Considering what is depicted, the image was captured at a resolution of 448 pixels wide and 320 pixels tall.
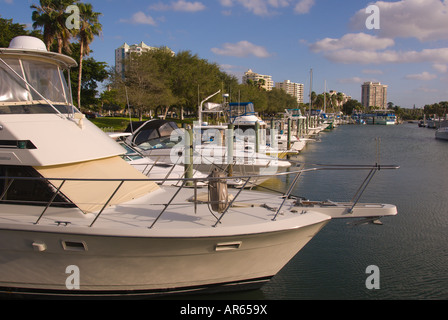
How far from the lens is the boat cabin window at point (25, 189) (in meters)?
5.25

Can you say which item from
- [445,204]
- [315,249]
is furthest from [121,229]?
[445,204]

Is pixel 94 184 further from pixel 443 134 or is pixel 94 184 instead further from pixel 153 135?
pixel 443 134

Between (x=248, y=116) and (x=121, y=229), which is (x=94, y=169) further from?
(x=248, y=116)

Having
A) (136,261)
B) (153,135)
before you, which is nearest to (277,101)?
(153,135)

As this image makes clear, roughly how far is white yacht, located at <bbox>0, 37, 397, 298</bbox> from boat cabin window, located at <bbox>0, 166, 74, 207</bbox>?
15 millimetres

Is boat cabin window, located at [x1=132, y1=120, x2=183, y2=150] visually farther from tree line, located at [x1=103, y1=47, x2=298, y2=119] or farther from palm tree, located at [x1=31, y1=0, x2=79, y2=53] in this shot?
palm tree, located at [x1=31, y1=0, x2=79, y2=53]

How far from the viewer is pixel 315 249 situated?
27.0 ft

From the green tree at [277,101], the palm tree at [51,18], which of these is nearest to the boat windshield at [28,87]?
the palm tree at [51,18]

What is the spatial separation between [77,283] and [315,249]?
5.19m

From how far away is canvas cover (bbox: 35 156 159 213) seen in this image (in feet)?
17.5

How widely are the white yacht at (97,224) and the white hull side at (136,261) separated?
1 cm

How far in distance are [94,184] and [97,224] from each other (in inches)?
35.9

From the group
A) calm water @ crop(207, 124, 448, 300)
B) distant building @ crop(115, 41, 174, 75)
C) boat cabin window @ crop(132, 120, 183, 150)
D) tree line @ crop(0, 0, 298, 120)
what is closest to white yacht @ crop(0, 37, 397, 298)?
calm water @ crop(207, 124, 448, 300)

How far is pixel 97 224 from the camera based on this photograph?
16.2ft
